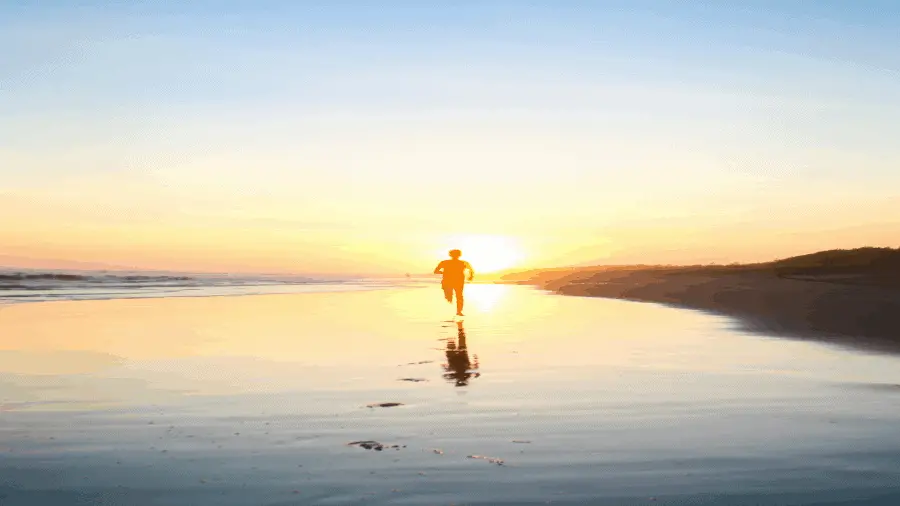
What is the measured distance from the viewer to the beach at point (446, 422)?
6.80m

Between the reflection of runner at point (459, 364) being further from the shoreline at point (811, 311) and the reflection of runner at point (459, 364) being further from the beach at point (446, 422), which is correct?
the shoreline at point (811, 311)

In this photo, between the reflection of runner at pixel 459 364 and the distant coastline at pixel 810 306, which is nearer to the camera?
the reflection of runner at pixel 459 364

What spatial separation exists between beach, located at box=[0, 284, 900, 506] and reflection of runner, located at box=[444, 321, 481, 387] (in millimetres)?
89

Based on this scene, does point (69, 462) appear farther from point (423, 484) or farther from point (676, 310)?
point (676, 310)

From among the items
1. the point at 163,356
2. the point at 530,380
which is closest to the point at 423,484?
the point at 530,380

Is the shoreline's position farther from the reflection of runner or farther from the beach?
the reflection of runner

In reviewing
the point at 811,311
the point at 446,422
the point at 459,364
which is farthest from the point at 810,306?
the point at 446,422

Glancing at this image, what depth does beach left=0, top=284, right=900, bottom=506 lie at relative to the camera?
268 inches

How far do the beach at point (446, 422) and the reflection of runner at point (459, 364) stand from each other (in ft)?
0.29

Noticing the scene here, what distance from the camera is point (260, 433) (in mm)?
9102

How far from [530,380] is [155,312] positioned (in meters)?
23.1

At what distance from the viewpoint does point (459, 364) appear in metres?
15.6

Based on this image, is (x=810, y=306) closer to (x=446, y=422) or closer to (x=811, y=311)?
(x=811, y=311)

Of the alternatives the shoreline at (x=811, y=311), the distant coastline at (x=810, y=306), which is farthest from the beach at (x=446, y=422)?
the distant coastline at (x=810, y=306)
